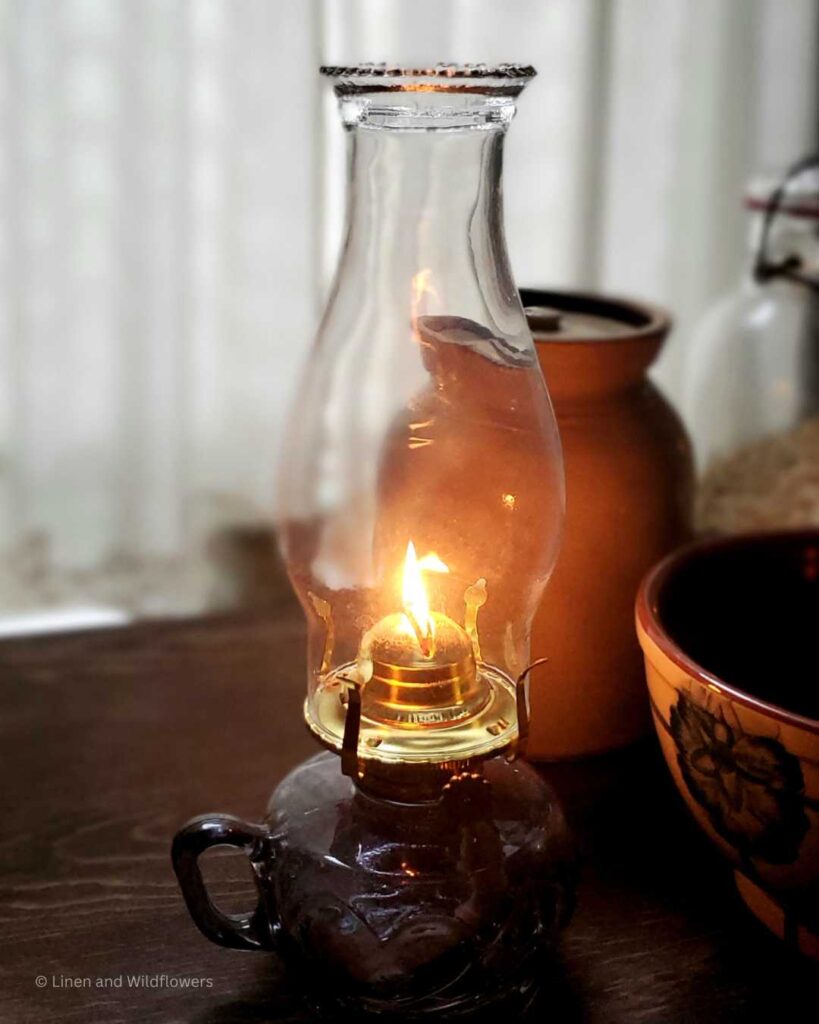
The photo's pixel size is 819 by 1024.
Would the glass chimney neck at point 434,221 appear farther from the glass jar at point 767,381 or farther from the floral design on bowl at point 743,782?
the glass jar at point 767,381

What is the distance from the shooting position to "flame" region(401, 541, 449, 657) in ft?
1.26

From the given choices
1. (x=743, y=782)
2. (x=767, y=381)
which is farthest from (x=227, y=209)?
(x=743, y=782)

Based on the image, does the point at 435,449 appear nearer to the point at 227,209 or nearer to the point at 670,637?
the point at 670,637

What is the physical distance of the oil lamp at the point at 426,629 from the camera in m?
0.36

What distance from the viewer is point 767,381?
0.71 metres

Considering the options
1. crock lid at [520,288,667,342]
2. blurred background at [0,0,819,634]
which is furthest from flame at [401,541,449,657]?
blurred background at [0,0,819,634]

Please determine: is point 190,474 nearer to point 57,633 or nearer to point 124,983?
point 57,633

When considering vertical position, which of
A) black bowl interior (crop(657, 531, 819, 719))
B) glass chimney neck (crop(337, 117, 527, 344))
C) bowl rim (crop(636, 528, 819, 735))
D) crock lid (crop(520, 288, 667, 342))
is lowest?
black bowl interior (crop(657, 531, 819, 719))

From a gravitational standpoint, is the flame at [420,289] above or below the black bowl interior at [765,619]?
above

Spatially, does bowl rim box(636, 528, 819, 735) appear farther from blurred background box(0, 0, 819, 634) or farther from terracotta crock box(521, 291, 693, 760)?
blurred background box(0, 0, 819, 634)

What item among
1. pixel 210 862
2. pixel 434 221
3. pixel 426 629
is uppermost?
pixel 434 221

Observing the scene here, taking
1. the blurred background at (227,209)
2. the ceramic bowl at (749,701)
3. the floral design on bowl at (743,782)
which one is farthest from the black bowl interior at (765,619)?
the blurred background at (227,209)

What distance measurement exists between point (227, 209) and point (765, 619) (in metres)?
0.52

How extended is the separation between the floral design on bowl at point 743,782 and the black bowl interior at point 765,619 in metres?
0.10
